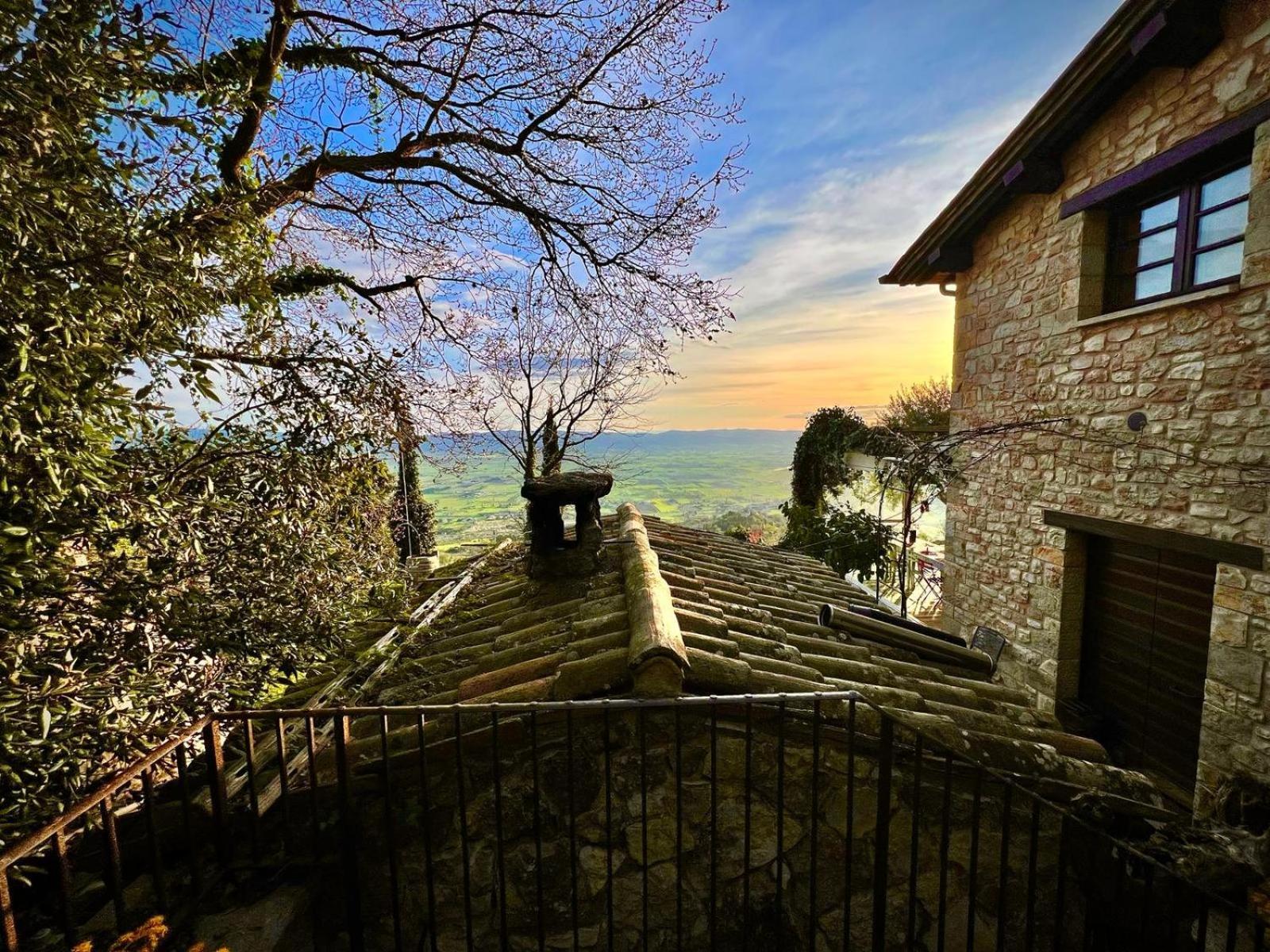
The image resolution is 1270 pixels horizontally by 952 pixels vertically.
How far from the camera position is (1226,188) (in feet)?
14.9

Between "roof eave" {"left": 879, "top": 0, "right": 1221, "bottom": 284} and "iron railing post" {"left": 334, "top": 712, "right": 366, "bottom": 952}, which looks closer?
"iron railing post" {"left": 334, "top": 712, "right": 366, "bottom": 952}

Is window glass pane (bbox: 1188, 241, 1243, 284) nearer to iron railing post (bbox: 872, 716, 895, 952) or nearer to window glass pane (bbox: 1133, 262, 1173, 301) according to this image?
window glass pane (bbox: 1133, 262, 1173, 301)

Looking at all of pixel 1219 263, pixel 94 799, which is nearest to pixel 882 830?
pixel 94 799

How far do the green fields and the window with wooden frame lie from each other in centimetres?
612

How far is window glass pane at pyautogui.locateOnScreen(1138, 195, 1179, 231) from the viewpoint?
5051mm

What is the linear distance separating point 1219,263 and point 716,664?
19.6ft

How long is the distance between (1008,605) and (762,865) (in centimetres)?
571

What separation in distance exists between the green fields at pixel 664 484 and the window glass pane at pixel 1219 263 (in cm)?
612

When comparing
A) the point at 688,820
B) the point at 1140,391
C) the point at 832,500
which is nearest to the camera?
the point at 688,820

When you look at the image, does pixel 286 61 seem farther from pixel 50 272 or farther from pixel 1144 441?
pixel 1144 441

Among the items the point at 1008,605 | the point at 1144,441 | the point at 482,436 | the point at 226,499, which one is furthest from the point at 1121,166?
the point at 482,436

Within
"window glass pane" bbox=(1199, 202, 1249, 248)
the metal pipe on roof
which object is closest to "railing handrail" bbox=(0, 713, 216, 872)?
the metal pipe on roof

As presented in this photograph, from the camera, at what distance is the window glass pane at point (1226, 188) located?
436cm

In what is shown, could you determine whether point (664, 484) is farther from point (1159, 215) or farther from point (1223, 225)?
point (1223, 225)
